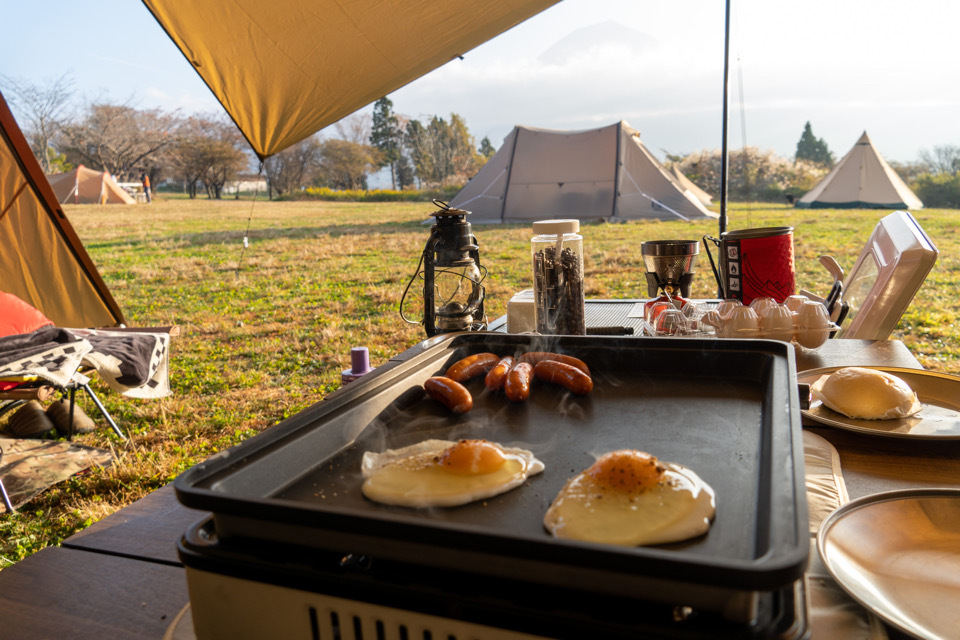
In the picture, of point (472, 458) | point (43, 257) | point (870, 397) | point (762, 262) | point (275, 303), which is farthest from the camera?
point (275, 303)

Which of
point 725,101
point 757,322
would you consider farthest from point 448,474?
point 725,101

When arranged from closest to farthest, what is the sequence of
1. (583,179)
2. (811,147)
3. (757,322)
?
(757,322)
(583,179)
(811,147)

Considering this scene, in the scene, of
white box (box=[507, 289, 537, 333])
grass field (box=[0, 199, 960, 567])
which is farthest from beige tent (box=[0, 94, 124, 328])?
white box (box=[507, 289, 537, 333])

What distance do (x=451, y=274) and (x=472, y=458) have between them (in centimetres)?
125

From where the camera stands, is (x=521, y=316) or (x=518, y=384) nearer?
(x=518, y=384)

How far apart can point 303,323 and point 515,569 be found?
551cm

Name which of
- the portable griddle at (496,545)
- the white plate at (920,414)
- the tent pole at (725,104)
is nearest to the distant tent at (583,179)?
the tent pole at (725,104)

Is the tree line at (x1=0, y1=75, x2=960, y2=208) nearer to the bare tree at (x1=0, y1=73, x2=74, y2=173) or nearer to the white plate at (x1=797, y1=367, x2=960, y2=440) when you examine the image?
the bare tree at (x1=0, y1=73, x2=74, y2=173)

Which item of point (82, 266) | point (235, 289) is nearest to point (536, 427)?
point (82, 266)

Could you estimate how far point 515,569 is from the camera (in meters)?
0.49

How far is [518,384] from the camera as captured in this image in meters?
1.01

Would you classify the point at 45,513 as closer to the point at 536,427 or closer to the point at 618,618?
the point at 536,427

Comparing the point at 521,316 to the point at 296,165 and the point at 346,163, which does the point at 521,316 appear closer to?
the point at 296,165

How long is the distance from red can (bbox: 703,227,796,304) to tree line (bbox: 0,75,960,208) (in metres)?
20.4
